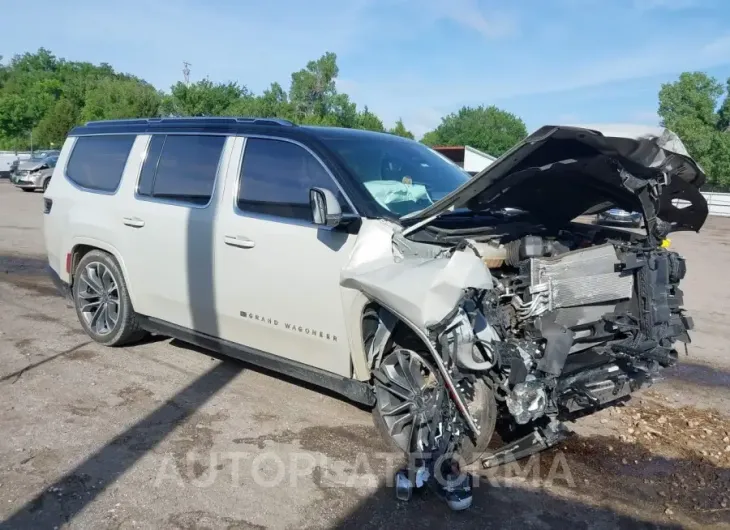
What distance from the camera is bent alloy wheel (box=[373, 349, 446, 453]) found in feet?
12.2

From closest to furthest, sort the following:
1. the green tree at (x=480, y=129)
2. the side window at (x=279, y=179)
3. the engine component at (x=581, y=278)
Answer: the engine component at (x=581, y=278) < the side window at (x=279, y=179) < the green tree at (x=480, y=129)

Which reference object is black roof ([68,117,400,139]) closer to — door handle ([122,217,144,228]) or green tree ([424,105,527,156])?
→ door handle ([122,217,144,228])

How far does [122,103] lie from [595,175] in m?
48.1

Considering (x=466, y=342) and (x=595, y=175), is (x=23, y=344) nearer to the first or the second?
(x=466, y=342)

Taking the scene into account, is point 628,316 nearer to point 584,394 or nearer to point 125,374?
point 584,394

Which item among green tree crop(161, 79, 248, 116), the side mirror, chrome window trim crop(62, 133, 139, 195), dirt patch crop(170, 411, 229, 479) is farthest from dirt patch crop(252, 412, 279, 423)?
green tree crop(161, 79, 248, 116)

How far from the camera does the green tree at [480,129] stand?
92.2 m

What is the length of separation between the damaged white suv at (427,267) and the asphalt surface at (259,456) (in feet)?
1.18

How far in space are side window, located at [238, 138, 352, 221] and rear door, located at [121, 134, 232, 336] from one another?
0.27 m

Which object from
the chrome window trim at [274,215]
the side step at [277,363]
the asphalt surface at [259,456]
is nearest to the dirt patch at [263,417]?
the asphalt surface at [259,456]

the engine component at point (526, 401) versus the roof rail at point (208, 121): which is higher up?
the roof rail at point (208, 121)

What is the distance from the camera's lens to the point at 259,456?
3971mm

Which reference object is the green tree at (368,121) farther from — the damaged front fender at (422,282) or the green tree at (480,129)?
the damaged front fender at (422,282)

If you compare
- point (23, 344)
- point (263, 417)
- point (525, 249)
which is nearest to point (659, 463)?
point (525, 249)
